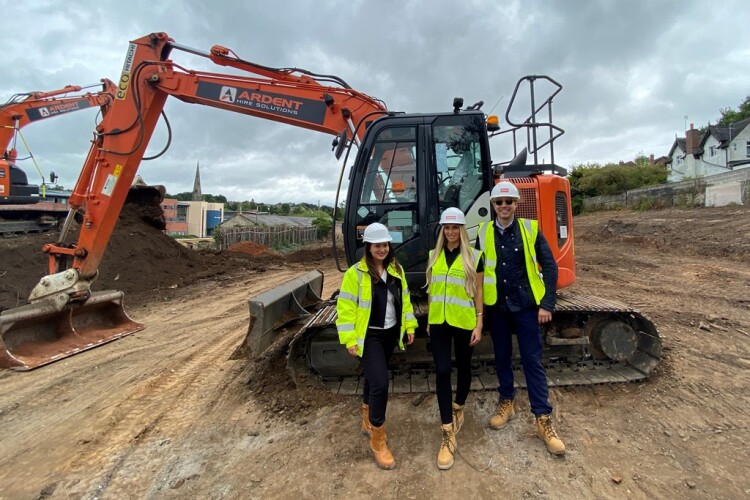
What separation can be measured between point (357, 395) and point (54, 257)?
4.90 metres

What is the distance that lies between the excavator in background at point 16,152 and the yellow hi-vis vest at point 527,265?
10.2 m

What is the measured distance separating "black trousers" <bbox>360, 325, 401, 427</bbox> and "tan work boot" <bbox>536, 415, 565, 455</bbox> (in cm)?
125

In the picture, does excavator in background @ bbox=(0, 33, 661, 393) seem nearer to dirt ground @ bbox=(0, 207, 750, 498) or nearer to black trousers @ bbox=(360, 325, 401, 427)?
dirt ground @ bbox=(0, 207, 750, 498)

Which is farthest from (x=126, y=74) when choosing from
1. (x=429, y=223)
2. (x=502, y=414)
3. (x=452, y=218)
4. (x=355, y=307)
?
→ (x=502, y=414)

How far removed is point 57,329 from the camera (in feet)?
19.8

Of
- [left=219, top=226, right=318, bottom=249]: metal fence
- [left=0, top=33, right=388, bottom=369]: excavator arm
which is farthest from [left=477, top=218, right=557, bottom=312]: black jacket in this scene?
[left=219, top=226, right=318, bottom=249]: metal fence

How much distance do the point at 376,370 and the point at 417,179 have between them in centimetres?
209

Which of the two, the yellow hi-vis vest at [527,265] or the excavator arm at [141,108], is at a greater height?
the excavator arm at [141,108]

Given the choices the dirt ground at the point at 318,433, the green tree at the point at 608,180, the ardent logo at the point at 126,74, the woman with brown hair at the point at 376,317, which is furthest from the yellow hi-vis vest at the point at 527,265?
the green tree at the point at 608,180

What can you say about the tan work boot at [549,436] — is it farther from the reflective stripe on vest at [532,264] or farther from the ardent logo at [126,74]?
the ardent logo at [126,74]

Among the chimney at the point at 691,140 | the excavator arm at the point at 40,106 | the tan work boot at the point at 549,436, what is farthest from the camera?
the chimney at the point at 691,140

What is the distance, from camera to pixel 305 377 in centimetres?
432

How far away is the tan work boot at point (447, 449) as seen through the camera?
3.02m

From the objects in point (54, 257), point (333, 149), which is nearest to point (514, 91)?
point (333, 149)
